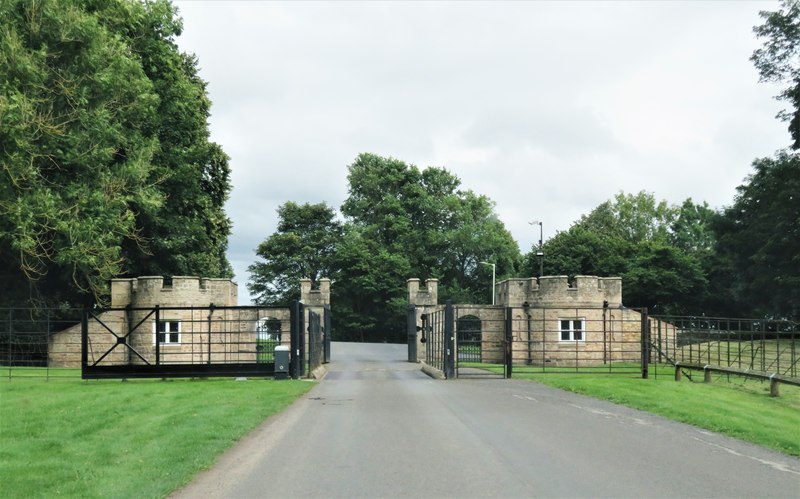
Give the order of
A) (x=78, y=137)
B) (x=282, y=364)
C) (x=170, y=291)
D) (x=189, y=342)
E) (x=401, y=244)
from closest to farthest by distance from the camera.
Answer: (x=282, y=364) → (x=78, y=137) → (x=189, y=342) → (x=170, y=291) → (x=401, y=244)

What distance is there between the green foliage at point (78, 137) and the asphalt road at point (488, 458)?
58.5ft

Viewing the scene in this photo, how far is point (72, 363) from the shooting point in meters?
38.3

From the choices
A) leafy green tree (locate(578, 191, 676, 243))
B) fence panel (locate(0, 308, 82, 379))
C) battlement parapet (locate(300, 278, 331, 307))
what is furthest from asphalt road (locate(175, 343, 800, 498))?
leafy green tree (locate(578, 191, 676, 243))

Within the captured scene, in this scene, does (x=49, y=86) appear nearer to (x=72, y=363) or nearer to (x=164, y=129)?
(x=164, y=129)

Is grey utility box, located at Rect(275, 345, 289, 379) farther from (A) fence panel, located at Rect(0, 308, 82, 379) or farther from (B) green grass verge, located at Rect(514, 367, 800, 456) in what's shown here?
(A) fence panel, located at Rect(0, 308, 82, 379)

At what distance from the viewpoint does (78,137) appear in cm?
3078

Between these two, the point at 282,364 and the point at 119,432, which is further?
the point at 282,364

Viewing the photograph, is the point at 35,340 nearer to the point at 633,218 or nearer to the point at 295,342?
the point at 295,342

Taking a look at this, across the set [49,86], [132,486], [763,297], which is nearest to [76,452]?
[132,486]

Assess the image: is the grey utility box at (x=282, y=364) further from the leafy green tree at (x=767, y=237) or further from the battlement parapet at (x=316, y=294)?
the leafy green tree at (x=767, y=237)

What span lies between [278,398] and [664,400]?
29.9ft

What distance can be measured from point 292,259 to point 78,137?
50.3 m

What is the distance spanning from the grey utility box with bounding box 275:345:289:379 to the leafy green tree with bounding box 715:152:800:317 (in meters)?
37.1

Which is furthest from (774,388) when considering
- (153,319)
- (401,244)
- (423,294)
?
(401,244)
